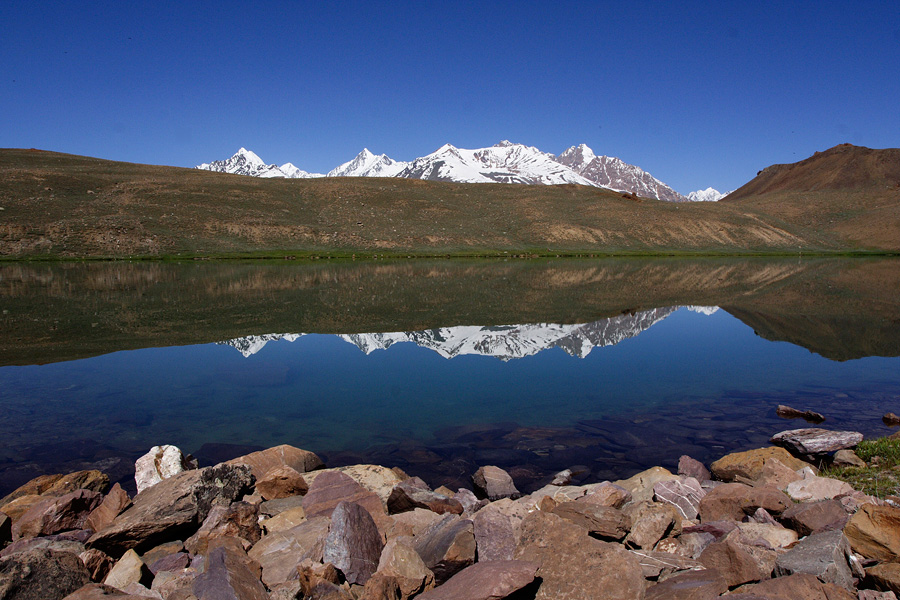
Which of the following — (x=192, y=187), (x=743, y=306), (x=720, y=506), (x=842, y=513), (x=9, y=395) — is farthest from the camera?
(x=192, y=187)

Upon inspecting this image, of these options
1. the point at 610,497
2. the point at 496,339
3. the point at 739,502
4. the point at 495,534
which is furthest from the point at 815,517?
the point at 496,339

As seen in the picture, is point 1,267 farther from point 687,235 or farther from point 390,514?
point 687,235

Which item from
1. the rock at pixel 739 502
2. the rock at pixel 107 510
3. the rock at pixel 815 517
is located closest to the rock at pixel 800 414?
the rock at pixel 739 502

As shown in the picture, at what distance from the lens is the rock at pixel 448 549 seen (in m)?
6.17

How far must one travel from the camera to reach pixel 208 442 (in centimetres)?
1195

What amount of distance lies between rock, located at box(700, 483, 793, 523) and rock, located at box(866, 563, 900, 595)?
1983 millimetres

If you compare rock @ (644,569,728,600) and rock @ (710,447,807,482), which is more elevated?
rock @ (644,569,728,600)

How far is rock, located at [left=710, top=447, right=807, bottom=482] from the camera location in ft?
32.8

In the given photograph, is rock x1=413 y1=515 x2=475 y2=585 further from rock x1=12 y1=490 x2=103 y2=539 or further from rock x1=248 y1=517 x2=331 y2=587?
rock x1=12 y1=490 x2=103 y2=539

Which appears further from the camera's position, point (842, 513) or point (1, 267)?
point (1, 267)

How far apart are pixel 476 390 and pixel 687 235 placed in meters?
107

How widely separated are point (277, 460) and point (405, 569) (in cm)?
469

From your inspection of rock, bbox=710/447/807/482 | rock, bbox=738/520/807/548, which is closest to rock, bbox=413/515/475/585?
rock, bbox=738/520/807/548

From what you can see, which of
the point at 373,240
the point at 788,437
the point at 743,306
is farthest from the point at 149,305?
the point at 373,240
